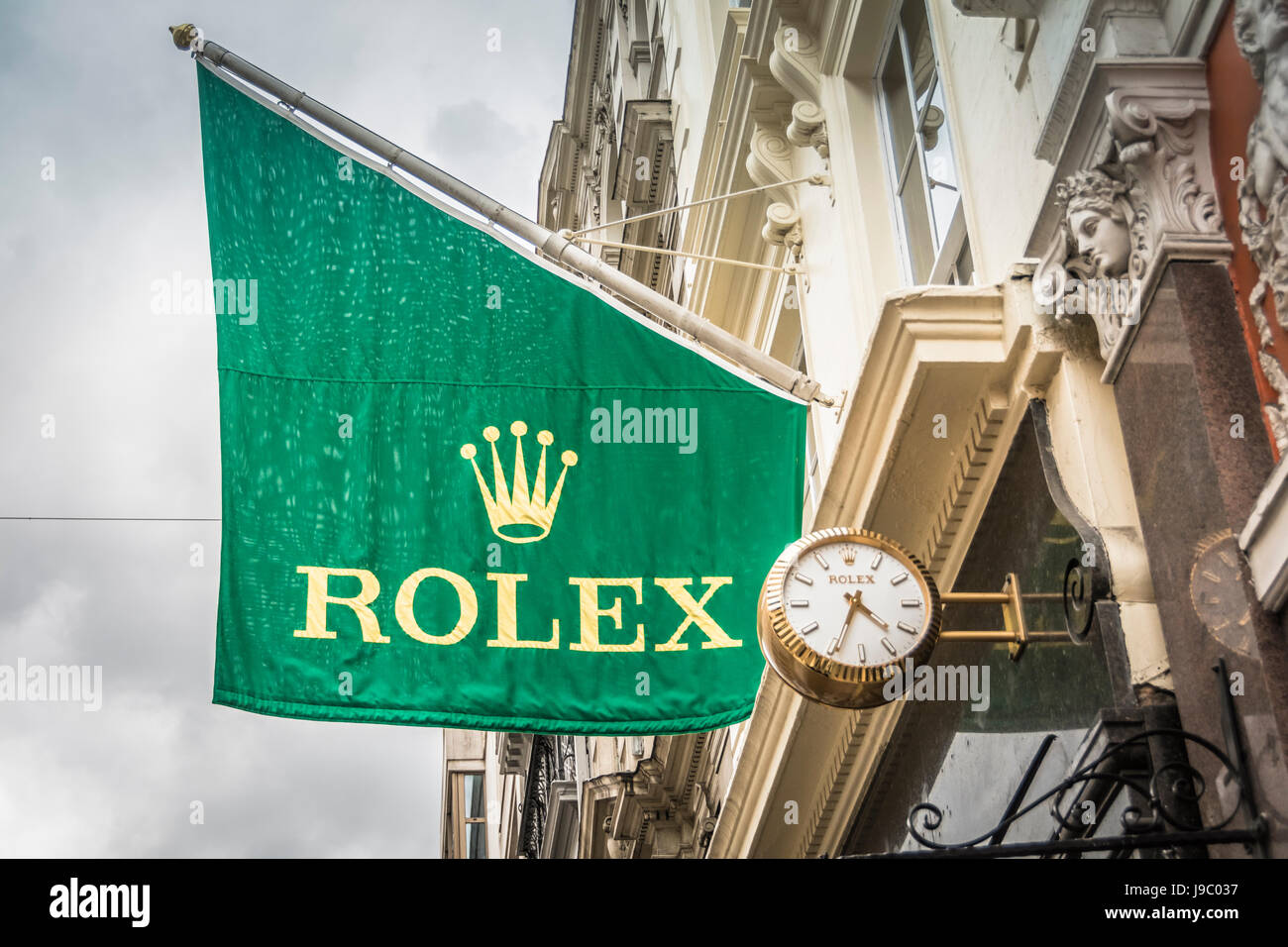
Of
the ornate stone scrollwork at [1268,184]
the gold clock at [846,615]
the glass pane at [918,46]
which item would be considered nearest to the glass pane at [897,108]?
the glass pane at [918,46]

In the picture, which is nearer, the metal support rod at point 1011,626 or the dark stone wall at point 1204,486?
the dark stone wall at point 1204,486

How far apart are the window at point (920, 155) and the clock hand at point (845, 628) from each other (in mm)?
2829

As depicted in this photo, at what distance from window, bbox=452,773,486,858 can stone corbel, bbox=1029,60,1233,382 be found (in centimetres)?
4244

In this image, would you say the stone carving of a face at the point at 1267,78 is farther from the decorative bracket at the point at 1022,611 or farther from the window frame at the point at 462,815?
the window frame at the point at 462,815

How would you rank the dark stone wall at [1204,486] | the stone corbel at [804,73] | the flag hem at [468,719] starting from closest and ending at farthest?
the dark stone wall at [1204,486]
the flag hem at [468,719]
the stone corbel at [804,73]

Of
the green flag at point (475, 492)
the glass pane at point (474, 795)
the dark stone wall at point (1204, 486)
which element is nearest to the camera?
the dark stone wall at point (1204, 486)

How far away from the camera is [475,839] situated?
47.0 m

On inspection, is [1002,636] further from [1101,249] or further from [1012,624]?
[1101,249]

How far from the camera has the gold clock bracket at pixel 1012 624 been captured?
5.78m

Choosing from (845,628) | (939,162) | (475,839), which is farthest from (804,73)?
(475,839)

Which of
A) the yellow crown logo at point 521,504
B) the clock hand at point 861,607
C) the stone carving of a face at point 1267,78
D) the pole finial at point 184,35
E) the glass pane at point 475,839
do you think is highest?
the pole finial at point 184,35

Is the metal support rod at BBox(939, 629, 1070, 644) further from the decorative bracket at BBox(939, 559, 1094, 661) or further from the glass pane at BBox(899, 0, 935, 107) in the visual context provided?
the glass pane at BBox(899, 0, 935, 107)
